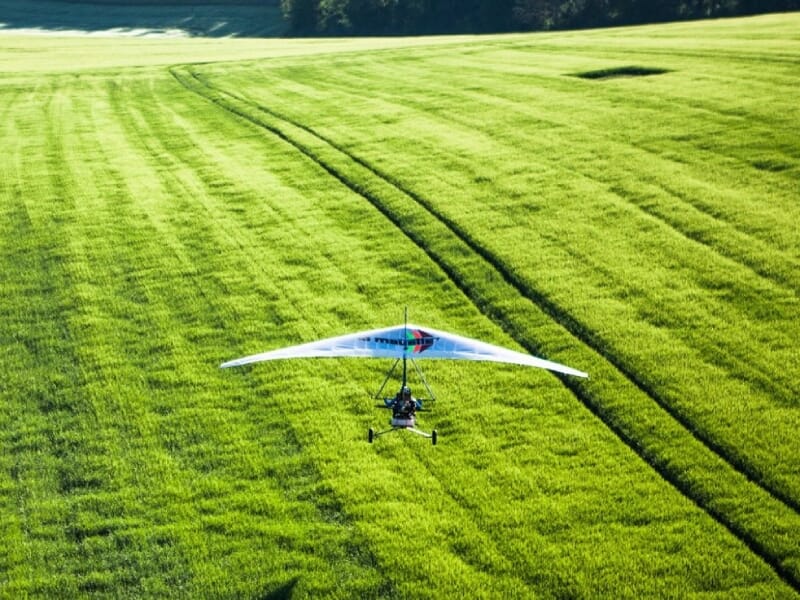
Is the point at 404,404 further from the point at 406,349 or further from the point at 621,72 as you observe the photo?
the point at 621,72

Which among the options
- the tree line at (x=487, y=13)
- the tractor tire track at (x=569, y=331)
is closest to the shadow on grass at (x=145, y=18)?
the tree line at (x=487, y=13)

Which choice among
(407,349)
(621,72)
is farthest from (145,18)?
(407,349)

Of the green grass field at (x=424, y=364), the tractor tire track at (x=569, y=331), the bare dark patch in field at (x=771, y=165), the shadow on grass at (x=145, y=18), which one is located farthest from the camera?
the shadow on grass at (x=145, y=18)

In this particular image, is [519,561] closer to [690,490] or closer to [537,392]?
[690,490]

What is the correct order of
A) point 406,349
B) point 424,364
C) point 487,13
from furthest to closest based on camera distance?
point 487,13, point 424,364, point 406,349

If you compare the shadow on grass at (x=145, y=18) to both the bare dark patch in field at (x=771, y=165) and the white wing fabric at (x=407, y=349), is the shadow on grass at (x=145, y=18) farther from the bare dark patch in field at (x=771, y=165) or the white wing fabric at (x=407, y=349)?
the white wing fabric at (x=407, y=349)

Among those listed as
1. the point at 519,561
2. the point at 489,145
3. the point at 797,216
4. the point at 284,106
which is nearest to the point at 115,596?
the point at 519,561
